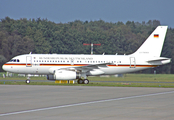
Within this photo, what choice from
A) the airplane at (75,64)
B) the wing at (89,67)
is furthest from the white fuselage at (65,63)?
the wing at (89,67)

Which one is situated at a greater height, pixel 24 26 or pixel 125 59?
pixel 24 26

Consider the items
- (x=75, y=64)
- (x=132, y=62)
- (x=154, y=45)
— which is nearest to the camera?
(x=75, y=64)

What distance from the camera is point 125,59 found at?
42.0 m

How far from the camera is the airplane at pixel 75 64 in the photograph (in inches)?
1550

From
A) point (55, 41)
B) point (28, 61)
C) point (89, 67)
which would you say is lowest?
point (89, 67)

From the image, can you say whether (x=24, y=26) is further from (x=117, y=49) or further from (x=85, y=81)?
(x=85, y=81)

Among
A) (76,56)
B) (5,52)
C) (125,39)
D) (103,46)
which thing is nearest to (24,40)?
(5,52)

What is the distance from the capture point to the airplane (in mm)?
39375

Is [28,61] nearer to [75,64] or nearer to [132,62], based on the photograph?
[75,64]

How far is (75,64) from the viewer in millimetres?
40438

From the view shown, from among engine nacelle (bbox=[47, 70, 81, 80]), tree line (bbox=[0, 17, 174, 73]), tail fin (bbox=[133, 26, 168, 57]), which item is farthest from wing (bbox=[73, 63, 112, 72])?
tree line (bbox=[0, 17, 174, 73])

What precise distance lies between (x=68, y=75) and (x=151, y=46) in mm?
Result: 12597

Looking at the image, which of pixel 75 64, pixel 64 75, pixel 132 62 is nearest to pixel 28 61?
pixel 64 75

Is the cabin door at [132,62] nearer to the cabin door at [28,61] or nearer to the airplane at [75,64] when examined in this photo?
the airplane at [75,64]
